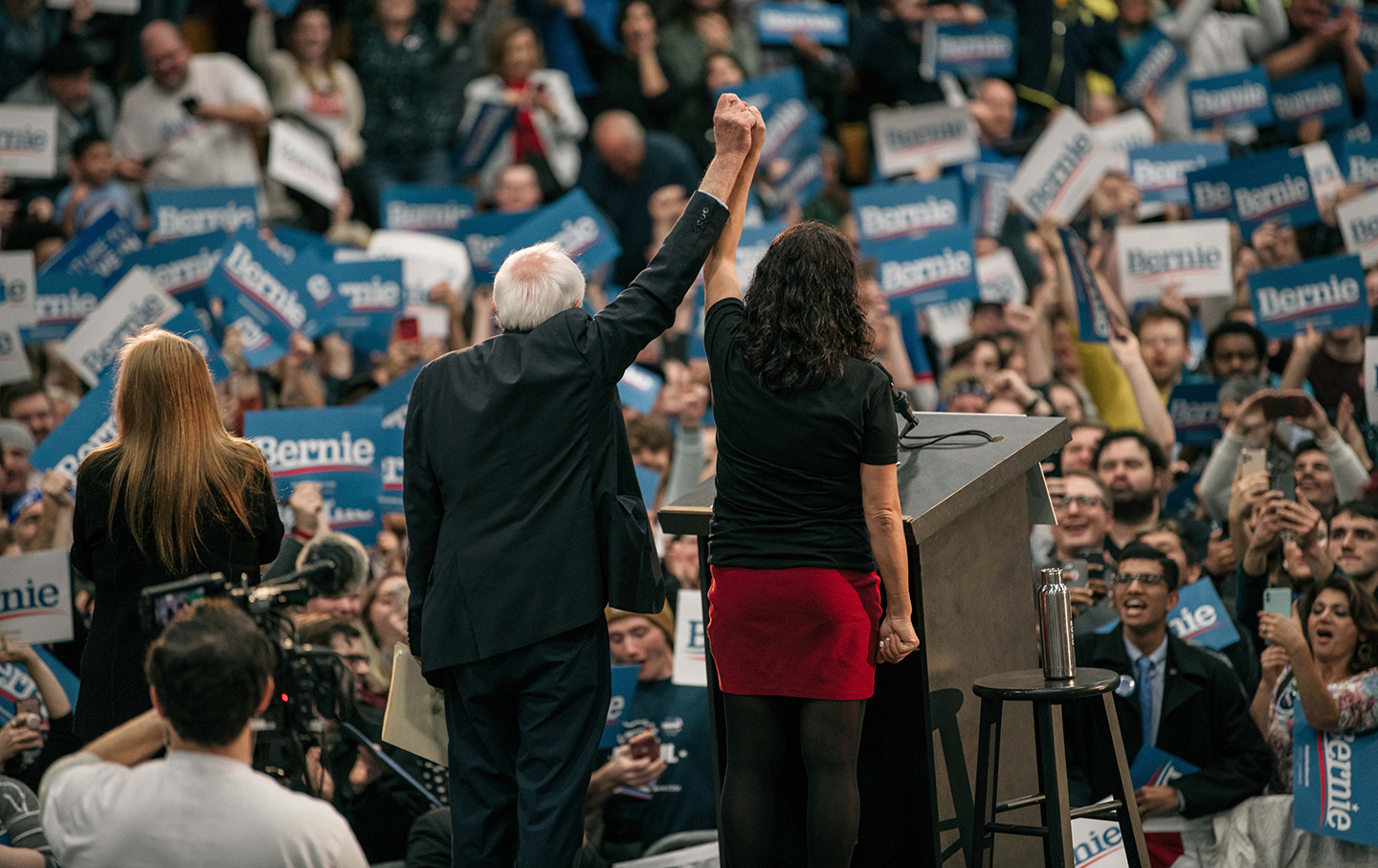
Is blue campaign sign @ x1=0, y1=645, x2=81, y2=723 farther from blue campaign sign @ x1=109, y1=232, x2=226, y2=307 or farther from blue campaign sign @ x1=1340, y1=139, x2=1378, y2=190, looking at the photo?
Result: blue campaign sign @ x1=1340, y1=139, x2=1378, y2=190

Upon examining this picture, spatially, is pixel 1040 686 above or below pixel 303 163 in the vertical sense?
below

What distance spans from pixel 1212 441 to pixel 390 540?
363cm

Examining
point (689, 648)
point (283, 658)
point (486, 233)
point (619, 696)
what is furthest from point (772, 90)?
point (283, 658)

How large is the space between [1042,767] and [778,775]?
0.59 m

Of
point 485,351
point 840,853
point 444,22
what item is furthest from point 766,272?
point 444,22

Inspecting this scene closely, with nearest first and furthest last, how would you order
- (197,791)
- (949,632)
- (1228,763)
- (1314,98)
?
(197,791) < (949,632) < (1228,763) < (1314,98)

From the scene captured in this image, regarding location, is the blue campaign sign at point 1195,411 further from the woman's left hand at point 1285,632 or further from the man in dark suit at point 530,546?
the man in dark suit at point 530,546

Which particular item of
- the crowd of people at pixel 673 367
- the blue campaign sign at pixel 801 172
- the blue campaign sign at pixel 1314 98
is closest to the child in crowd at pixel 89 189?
the crowd of people at pixel 673 367

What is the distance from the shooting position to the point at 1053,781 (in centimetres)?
341

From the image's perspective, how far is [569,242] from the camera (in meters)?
7.84

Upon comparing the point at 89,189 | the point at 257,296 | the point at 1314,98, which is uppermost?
the point at 1314,98

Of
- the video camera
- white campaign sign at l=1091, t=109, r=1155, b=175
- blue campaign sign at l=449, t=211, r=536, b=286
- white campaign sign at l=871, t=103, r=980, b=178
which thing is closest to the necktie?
the video camera

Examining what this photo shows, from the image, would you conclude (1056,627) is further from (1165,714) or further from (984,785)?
(1165,714)

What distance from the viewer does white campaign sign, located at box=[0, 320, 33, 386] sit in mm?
6836
